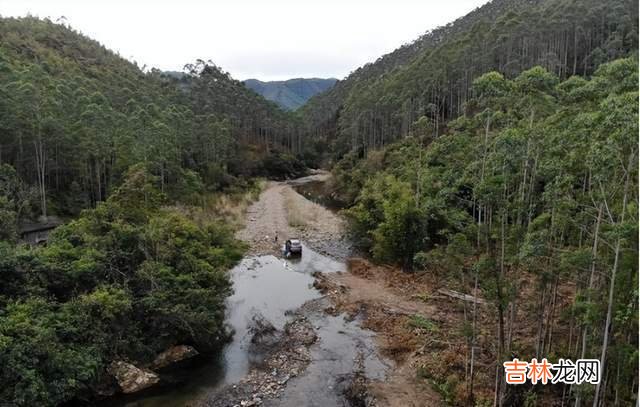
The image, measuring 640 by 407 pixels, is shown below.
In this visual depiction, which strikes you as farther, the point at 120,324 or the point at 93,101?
the point at 93,101

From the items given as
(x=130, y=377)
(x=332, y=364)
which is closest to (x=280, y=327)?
(x=332, y=364)

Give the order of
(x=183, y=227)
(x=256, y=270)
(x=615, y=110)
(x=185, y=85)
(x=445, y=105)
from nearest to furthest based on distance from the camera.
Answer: (x=615, y=110)
(x=183, y=227)
(x=256, y=270)
(x=445, y=105)
(x=185, y=85)

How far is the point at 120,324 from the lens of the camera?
1833 cm

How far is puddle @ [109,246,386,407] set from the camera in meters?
17.2

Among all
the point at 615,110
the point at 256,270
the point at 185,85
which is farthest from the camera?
the point at 185,85

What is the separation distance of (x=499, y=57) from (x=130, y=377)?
5873cm

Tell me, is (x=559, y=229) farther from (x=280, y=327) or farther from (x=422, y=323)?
(x=280, y=327)

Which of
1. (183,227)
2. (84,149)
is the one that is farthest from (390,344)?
(84,149)

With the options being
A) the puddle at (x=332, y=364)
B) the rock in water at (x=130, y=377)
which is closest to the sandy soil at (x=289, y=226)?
the puddle at (x=332, y=364)

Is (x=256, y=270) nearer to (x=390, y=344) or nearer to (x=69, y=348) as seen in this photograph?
(x=390, y=344)

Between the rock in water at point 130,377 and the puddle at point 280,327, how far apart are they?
19.4 inches

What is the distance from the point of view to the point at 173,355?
1977cm

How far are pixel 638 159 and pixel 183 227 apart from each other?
19428 mm

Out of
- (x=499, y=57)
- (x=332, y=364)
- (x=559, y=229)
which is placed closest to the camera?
Result: (x=559, y=229)
